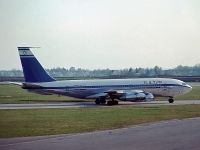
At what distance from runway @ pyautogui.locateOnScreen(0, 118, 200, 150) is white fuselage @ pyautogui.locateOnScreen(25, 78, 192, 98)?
29867 millimetres

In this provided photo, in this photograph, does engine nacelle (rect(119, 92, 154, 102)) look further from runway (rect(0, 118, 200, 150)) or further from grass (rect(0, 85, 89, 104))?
runway (rect(0, 118, 200, 150))

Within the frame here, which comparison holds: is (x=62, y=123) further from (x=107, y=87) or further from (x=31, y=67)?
(x=107, y=87)

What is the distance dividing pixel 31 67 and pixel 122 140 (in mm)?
34592

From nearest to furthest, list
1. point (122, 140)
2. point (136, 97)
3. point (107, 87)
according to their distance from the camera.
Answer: point (122, 140) → point (136, 97) → point (107, 87)

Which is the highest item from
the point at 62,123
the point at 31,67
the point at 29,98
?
the point at 31,67

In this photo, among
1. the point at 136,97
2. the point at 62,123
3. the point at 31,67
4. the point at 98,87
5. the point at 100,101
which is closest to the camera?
the point at 62,123

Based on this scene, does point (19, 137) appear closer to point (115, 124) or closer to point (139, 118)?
point (115, 124)

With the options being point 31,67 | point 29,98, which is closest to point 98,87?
point 31,67

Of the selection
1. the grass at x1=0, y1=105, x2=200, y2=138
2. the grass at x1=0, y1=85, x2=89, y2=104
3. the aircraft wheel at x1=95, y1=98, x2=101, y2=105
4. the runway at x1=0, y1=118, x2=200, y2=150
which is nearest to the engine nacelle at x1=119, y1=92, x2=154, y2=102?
the aircraft wheel at x1=95, y1=98, x2=101, y2=105

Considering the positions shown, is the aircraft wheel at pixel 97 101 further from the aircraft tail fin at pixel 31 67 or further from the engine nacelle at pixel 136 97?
the aircraft tail fin at pixel 31 67

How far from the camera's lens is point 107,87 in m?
57.1

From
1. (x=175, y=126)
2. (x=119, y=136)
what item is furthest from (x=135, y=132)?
(x=175, y=126)

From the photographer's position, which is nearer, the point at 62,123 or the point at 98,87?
the point at 62,123

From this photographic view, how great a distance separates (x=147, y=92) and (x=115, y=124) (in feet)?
89.8
